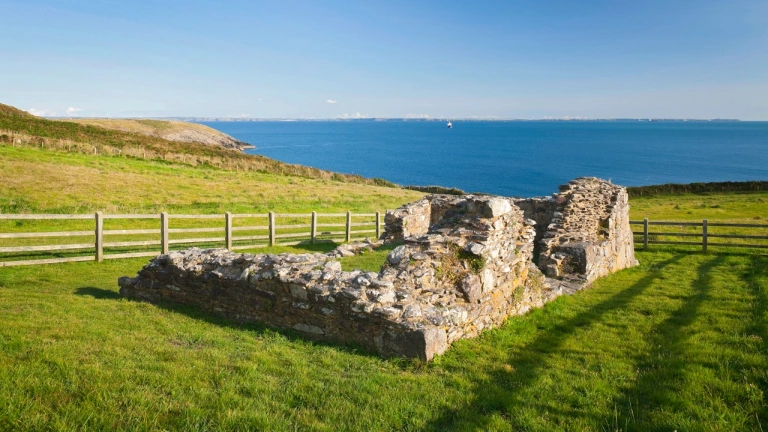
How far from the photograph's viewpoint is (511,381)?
546 cm

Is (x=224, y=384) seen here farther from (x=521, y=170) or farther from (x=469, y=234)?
(x=521, y=170)

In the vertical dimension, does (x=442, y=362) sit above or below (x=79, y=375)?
below

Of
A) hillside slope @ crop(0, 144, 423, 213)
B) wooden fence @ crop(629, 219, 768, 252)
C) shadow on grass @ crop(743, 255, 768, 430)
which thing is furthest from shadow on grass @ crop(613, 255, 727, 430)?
hillside slope @ crop(0, 144, 423, 213)

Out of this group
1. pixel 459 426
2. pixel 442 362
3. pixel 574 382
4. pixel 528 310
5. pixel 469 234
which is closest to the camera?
pixel 459 426

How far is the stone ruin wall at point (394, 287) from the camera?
649 cm

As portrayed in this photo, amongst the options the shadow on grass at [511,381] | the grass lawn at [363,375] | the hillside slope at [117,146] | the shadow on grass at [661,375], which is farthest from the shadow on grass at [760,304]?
the hillside slope at [117,146]

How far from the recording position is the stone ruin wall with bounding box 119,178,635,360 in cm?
649

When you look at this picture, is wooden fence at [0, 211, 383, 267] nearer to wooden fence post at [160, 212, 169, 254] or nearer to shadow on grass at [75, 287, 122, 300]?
wooden fence post at [160, 212, 169, 254]

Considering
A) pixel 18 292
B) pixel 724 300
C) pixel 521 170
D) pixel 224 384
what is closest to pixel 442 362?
pixel 224 384

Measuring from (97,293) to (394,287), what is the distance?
21.7ft

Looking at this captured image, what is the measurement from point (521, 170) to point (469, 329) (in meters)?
78.1

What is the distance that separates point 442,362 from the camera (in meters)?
6.09

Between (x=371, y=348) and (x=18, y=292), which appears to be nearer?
(x=371, y=348)

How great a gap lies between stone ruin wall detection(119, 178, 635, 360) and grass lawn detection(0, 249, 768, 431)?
327 millimetres
